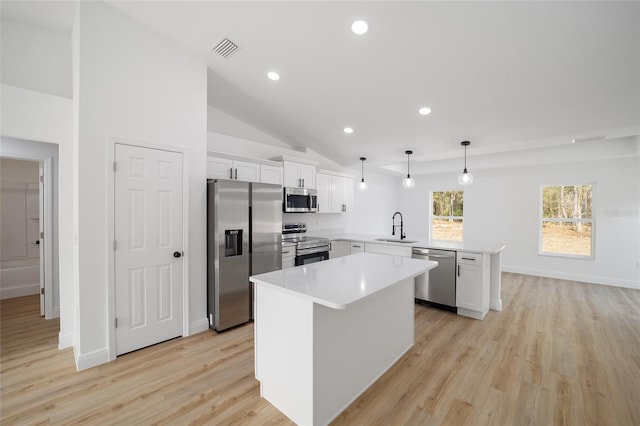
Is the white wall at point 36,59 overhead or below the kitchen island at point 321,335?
overhead

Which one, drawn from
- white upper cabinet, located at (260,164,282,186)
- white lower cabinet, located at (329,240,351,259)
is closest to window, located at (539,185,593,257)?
white lower cabinet, located at (329,240,351,259)

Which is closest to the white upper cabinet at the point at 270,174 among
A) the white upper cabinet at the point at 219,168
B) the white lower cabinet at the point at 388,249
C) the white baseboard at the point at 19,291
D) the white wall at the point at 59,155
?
the white upper cabinet at the point at 219,168

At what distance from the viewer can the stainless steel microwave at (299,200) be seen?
183 inches

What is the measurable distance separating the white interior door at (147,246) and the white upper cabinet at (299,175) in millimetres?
1960

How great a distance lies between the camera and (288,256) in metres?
4.22

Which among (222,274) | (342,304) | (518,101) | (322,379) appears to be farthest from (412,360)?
(518,101)

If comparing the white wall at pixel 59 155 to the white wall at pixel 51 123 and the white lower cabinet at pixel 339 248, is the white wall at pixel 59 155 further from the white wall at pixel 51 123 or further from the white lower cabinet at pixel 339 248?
the white lower cabinet at pixel 339 248

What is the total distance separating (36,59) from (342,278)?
159 inches

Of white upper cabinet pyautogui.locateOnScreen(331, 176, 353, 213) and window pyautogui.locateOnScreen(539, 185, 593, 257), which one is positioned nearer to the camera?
window pyautogui.locateOnScreen(539, 185, 593, 257)

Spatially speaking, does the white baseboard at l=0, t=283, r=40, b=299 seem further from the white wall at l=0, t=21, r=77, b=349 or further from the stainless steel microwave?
the stainless steel microwave

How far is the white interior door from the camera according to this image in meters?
2.68

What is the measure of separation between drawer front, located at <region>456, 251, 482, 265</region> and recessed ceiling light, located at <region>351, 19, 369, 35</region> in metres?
2.96

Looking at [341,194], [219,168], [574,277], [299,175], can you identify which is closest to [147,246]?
[219,168]

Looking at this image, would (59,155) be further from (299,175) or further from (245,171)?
(299,175)
